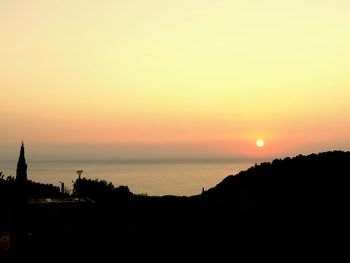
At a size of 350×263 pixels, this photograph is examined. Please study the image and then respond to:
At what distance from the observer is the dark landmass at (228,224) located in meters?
24.6

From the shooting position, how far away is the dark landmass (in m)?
24.6

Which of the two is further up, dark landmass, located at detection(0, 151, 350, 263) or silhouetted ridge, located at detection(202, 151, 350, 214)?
silhouetted ridge, located at detection(202, 151, 350, 214)

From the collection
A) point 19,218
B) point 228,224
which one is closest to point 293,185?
point 228,224

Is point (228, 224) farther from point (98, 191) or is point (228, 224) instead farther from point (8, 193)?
point (98, 191)

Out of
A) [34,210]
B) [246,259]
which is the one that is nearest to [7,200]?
[34,210]

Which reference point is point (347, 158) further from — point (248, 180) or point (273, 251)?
point (273, 251)

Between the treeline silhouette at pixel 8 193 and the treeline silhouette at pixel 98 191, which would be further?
the treeline silhouette at pixel 98 191

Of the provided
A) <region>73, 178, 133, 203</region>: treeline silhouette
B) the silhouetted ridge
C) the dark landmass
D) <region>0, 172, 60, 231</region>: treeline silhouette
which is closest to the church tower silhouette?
the dark landmass

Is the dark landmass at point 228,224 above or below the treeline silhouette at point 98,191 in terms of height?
below

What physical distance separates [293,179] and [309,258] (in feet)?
30.8

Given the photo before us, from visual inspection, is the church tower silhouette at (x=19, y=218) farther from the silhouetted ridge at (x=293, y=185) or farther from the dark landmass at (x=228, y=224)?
the silhouetted ridge at (x=293, y=185)

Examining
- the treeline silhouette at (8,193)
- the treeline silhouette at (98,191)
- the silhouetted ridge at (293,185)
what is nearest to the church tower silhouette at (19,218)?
the treeline silhouette at (8,193)

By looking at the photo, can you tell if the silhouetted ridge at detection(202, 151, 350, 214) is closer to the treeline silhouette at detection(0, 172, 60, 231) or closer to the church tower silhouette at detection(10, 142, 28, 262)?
the treeline silhouette at detection(0, 172, 60, 231)

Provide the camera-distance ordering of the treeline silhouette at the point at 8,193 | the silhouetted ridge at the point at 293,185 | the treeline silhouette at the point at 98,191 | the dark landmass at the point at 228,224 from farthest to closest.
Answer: the treeline silhouette at the point at 98,191, the treeline silhouette at the point at 8,193, the silhouetted ridge at the point at 293,185, the dark landmass at the point at 228,224
